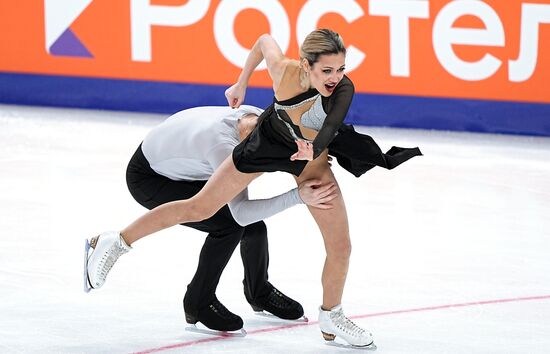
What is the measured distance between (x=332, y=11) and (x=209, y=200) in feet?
18.0

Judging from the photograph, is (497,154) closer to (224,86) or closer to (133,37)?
(224,86)

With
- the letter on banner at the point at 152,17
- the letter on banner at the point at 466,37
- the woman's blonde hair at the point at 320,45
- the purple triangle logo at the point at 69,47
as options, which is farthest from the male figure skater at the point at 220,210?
the purple triangle logo at the point at 69,47

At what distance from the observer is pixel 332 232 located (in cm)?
405

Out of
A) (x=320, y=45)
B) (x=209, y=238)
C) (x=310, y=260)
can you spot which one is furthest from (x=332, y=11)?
(x=320, y=45)

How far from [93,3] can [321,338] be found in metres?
6.28

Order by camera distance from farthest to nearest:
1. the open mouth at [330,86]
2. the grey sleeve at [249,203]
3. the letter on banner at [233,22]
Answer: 1. the letter on banner at [233,22]
2. the grey sleeve at [249,203]
3. the open mouth at [330,86]

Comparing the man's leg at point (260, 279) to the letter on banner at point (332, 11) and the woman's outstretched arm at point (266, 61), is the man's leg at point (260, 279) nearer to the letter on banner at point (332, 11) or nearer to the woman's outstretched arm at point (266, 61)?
the woman's outstretched arm at point (266, 61)

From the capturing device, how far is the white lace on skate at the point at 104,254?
4.21 meters

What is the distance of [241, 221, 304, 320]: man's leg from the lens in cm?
445

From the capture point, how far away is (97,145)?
8.36 metres

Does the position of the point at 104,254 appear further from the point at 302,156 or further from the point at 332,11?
the point at 332,11

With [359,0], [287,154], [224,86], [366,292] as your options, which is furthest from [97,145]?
[287,154]

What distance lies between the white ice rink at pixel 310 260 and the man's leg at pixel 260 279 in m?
0.06

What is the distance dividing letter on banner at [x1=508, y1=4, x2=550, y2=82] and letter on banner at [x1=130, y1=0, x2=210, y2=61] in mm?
2664
